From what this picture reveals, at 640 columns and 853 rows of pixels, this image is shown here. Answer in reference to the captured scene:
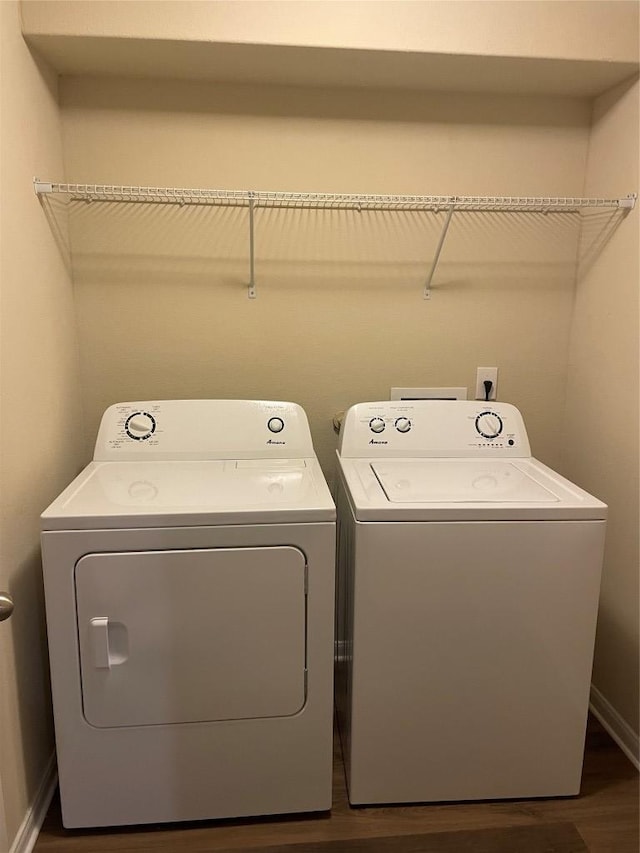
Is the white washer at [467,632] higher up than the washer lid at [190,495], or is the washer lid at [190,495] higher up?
the washer lid at [190,495]

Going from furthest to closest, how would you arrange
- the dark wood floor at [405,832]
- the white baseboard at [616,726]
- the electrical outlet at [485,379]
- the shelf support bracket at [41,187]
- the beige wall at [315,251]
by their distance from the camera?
the electrical outlet at [485,379] < the beige wall at [315,251] < the white baseboard at [616,726] < the shelf support bracket at [41,187] < the dark wood floor at [405,832]

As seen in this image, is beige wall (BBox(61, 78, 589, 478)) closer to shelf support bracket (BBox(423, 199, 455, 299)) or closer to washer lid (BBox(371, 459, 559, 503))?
shelf support bracket (BBox(423, 199, 455, 299))

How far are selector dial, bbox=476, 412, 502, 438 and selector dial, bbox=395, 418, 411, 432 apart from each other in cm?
23

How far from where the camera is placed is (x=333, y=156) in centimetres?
197

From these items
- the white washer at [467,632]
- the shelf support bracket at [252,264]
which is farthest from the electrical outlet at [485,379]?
the shelf support bracket at [252,264]

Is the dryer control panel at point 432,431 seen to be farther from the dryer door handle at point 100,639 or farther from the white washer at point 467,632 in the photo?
the dryer door handle at point 100,639

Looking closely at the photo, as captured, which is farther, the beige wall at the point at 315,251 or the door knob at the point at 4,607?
the beige wall at the point at 315,251

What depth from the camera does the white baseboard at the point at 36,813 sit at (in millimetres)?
1442

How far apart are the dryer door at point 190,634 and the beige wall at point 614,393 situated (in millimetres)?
1100

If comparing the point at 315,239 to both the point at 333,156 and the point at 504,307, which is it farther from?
the point at 504,307

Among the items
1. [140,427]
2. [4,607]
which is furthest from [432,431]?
[4,607]

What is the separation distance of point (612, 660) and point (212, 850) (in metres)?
1.37

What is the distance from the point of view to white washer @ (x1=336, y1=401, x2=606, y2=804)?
1.45m

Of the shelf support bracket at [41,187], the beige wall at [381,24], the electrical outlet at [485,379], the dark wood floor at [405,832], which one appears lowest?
the dark wood floor at [405,832]
